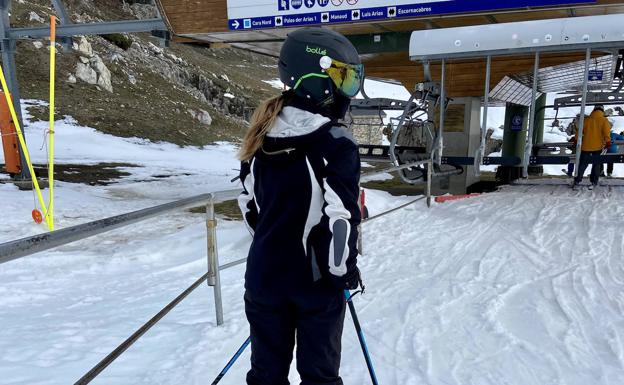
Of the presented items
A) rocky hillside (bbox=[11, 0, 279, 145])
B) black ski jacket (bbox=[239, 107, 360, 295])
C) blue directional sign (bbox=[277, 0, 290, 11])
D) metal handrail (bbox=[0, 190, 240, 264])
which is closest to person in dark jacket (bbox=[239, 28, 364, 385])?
black ski jacket (bbox=[239, 107, 360, 295])

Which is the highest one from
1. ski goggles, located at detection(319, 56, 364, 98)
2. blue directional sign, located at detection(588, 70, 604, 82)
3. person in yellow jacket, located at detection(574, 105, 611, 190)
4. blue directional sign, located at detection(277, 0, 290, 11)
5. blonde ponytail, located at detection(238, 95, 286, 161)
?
blue directional sign, located at detection(277, 0, 290, 11)

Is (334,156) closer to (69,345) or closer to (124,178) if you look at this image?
(69,345)

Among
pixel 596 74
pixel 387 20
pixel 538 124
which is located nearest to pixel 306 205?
pixel 387 20

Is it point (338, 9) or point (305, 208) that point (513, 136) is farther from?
point (305, 208)

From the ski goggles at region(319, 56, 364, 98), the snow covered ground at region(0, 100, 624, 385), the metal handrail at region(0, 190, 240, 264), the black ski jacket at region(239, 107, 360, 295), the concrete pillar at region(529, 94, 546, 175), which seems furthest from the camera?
the concrete pillar at region(529, 94, 546, 175)

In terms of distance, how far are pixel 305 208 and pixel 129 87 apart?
2662 cm

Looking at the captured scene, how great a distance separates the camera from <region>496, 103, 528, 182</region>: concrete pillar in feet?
46.8

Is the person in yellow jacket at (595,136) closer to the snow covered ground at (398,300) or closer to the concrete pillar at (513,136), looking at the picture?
the snow covered ground at (398,300)

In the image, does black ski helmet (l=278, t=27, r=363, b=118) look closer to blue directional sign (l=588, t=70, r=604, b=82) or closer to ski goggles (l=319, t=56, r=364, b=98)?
ski goggles (l=319, t=56, r=364, b=98)

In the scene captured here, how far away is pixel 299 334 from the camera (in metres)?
1.95

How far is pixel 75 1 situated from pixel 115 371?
3727cm

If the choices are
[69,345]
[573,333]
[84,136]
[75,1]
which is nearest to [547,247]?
[573,333]

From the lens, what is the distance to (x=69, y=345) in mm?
3430

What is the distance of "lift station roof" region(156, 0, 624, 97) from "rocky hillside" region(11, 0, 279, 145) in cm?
1149
